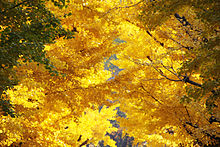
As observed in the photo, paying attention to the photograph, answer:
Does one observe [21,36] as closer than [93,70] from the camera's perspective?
Yes

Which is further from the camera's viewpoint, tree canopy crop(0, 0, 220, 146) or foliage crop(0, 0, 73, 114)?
tree canopy crop(0, 0, 220, 146)

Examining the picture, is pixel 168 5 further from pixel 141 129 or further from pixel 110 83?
pixel 141 129

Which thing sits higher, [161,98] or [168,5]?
[161,98]

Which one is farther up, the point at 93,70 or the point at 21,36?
the point at 93,70

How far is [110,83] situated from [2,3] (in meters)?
3.26

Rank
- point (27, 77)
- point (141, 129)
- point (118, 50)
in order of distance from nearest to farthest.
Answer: point (27, 77), point (118, 50), point (141, 129)

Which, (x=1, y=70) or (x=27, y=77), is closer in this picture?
(x=1, y=70)

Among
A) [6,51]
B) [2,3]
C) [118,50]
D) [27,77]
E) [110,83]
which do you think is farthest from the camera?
[118,50]

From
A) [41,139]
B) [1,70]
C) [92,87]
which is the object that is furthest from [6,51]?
[41,139]

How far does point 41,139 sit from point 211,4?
466 cm

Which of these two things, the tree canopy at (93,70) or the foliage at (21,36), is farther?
the tree canopy at (93,70)

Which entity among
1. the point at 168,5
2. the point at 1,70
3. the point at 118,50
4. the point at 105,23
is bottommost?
the point at 1,70

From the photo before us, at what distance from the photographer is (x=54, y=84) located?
5.16 meters

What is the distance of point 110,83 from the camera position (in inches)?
218
